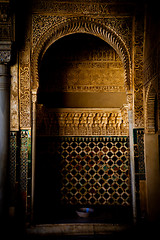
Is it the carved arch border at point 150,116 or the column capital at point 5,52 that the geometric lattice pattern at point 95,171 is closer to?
the carved arch border at point 150,116

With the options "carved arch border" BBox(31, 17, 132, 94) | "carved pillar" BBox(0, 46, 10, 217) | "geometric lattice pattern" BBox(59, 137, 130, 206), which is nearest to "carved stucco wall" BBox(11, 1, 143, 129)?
"carved arch border" BBox(31, 17, 132, 94)

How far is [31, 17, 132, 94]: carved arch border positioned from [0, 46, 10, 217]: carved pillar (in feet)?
1.52

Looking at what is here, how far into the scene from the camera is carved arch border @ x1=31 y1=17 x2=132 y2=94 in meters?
4.65

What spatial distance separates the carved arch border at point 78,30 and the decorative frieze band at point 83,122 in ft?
3.19

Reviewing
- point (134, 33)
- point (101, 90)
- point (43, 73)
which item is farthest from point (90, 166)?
point (134, 33)

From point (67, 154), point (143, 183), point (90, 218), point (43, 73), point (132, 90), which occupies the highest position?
point (43, 73)

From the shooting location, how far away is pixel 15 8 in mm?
4375

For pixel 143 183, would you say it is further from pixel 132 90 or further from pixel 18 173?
pixel 18 173

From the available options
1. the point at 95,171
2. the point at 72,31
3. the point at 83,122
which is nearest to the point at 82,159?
the point at 95,171

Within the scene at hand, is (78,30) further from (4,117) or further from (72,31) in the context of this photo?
(4,117)

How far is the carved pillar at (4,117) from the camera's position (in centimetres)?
419

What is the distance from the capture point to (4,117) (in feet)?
14.1

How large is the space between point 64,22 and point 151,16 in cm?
141

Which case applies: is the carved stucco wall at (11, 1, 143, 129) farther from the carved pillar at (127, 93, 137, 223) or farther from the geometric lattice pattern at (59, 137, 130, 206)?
the geometric lattice pattern at (59, 137, 130, 206)
